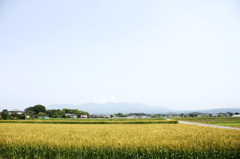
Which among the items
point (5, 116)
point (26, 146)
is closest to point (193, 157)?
point (26, 146)

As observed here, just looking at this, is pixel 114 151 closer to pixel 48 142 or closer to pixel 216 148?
pixel 48 142

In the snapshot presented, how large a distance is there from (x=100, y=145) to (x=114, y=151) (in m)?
0.92

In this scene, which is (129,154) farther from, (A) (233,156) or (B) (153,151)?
(A) (233,156)

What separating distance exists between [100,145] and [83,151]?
0.96 m

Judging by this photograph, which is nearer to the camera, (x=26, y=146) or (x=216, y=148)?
(x=216, y=148)

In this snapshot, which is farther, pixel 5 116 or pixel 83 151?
pixel 5 116

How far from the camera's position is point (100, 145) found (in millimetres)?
8383

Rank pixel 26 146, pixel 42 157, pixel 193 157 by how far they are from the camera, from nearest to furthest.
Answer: pixel 193 157 < pixel 42 157 < pixel 26 146

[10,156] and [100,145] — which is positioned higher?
[100,145]

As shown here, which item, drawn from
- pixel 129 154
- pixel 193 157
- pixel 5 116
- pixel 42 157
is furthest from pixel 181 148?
pixel 5 116

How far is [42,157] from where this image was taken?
26.5ft

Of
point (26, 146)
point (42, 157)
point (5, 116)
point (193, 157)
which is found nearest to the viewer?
point (193, 157)

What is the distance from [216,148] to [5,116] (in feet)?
228

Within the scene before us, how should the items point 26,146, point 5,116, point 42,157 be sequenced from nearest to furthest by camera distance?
point 42,157 < point 26,146 < point 5,116
